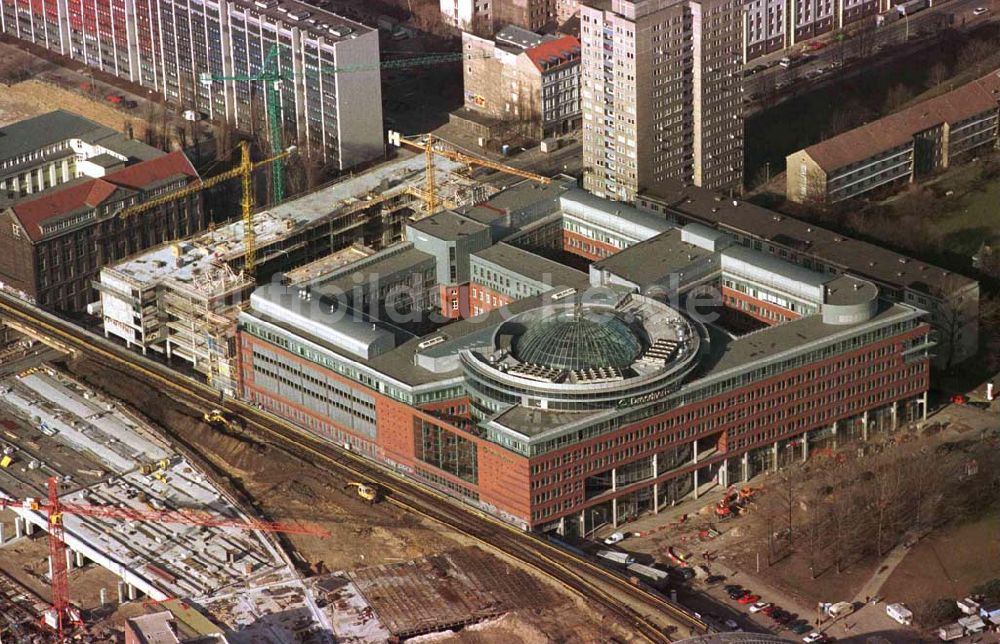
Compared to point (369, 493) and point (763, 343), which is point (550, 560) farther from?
point (763, 343)

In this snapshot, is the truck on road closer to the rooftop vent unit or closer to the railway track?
the railway track

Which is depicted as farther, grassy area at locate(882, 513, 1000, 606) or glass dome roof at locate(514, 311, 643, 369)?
glass dome roof at locate(514, 311, 643, 369)

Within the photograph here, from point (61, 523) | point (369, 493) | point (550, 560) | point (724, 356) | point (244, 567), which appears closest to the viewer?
point (61, 523)

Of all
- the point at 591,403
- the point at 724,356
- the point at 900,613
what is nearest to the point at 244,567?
the point at 591,403

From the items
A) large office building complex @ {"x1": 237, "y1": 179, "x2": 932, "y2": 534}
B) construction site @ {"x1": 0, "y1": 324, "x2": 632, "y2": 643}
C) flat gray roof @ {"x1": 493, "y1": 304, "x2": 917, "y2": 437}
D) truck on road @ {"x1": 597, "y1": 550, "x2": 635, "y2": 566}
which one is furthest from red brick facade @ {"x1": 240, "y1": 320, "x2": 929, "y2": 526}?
construction site @ {"x1": 0, "y1": 324, "x2": 632, "y2": 643}

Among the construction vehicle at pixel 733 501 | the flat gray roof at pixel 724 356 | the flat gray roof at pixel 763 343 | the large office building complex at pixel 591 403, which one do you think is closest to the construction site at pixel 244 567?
the large office building complex at pixel 591 403
